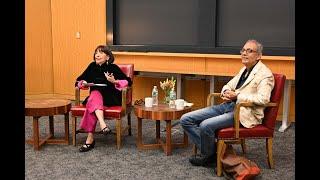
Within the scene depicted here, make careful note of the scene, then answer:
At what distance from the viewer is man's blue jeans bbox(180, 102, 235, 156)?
10.7ft

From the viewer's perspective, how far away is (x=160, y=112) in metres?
3.73

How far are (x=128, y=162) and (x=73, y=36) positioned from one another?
3816 mm

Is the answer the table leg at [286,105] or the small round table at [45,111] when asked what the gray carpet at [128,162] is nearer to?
the small round table at [45,111]

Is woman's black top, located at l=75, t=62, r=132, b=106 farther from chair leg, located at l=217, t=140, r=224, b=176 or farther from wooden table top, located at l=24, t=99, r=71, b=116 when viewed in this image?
chair leg, located at l=217, t=140, r=224, b=176

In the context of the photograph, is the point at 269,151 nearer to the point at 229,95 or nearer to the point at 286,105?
the point at 229,95

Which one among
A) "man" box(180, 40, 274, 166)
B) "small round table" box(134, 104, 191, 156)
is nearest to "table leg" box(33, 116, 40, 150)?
"small round table" box(134, 104, 191, 156)

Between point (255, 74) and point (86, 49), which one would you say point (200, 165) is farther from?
point (86, 49)

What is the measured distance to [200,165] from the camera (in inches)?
138

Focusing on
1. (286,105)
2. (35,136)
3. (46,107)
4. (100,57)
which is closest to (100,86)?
(100,57)

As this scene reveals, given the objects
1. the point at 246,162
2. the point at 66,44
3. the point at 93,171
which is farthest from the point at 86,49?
the point at 246,162

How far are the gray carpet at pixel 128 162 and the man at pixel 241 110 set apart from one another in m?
0.25

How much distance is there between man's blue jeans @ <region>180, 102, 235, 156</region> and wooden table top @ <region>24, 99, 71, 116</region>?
1.39m

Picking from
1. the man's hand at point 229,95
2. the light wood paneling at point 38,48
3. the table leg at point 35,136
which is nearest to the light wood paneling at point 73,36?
the light wood paneling at point 38,48

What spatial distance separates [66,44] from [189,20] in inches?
98.2
